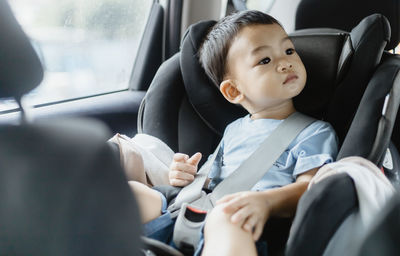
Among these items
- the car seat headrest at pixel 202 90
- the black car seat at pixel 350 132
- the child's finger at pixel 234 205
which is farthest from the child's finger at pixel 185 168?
the black car seat at pixel 350 132

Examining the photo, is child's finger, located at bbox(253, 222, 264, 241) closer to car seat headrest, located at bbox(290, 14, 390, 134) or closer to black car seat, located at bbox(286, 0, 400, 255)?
black car seat, located at bbox(286, 0, 400, 255)

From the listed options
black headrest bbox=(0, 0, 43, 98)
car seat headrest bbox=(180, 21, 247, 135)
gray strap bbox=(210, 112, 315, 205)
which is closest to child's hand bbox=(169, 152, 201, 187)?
gray strap bbox=(210, 112, 315, 205)

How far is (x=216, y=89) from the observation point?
5.43 ft

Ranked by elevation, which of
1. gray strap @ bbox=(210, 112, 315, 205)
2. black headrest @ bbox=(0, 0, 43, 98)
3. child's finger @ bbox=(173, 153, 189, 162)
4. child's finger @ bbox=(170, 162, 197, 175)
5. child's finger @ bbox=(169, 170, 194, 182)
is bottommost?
child's finger @ bbox=(169, 170, 194, 182)

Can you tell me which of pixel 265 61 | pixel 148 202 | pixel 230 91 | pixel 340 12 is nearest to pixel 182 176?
pixel 148 202

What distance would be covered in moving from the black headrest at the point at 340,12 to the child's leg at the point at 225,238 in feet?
3.86

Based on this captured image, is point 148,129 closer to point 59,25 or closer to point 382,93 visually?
point 59,25

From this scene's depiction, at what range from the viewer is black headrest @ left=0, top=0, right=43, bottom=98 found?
2.48 ft

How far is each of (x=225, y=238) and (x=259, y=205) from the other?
0.42 feet

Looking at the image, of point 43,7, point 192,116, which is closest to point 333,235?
point 192,116

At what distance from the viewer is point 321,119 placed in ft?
5.04

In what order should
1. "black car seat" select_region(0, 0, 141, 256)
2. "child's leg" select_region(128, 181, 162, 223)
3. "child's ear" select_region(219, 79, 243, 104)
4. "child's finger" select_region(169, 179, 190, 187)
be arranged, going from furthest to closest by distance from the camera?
"child's ear" select_region(219, 79, 243, 104), "child's finger" select_region(169, 179, 190, 187), "child's leg" select_region(128, 181, 162, 223), "black car seat" select_region(0, 0, 141, 256)

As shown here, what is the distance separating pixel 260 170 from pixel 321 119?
1.13 feet

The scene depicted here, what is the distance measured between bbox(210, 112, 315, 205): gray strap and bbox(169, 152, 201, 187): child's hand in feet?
0.39
